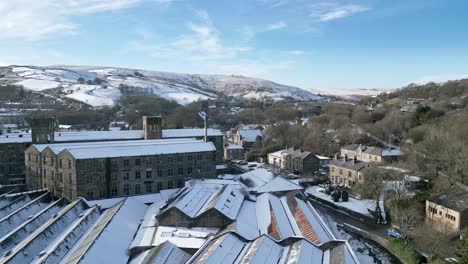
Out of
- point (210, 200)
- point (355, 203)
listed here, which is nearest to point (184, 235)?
point (210, 200)

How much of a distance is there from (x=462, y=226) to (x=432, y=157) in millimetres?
13942

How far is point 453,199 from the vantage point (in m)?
31.5

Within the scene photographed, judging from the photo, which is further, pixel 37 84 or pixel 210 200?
pixel 37 84

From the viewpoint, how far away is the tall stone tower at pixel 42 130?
41.0 m

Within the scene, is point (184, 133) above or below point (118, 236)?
above

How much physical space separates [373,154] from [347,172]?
6.33 meters

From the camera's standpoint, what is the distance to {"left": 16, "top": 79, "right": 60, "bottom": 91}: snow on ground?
17100 centimetres

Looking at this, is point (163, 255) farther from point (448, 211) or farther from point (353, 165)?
point (353, 165)

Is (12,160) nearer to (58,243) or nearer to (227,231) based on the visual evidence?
(58,243)

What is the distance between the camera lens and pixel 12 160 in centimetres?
4256

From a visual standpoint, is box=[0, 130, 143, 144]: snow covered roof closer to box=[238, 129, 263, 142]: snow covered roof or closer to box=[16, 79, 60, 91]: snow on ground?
box=[238, 129, 263, 142]: snow covered roof

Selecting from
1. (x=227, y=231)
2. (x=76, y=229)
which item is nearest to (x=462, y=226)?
(x=227, y=231)

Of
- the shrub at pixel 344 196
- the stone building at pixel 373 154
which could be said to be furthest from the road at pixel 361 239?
the stone building at pixel 373 154

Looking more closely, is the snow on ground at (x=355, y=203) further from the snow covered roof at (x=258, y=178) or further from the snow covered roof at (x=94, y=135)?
the snow covered roof at (x=94, y=135)
